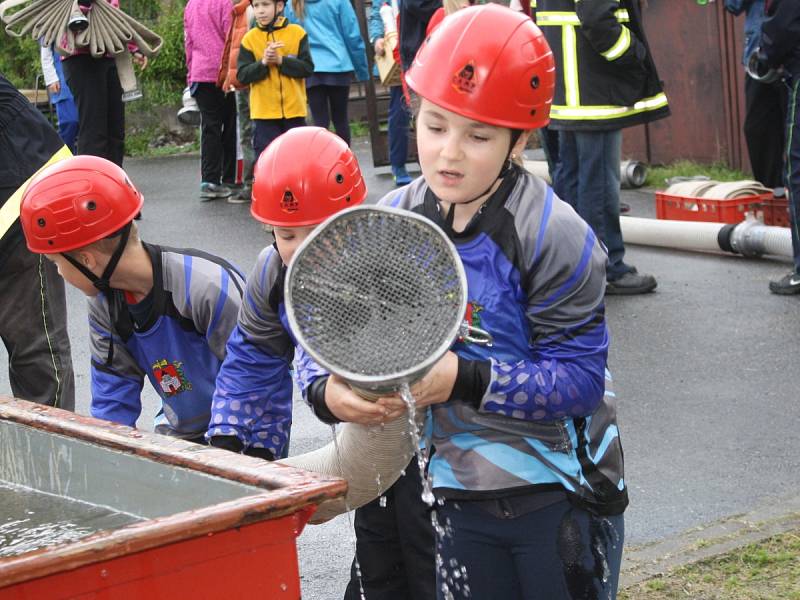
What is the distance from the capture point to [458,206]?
279cm

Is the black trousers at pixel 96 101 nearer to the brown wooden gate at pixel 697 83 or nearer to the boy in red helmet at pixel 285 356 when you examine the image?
the brown wooden gate at pixel 697 83

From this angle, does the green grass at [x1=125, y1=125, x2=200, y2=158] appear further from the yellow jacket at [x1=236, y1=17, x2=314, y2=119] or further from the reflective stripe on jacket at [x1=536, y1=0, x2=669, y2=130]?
the reflective stripe on jacket at [x1=536, y1=0, x2=669, y2=130]

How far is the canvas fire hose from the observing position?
Answer: 7.54 feet

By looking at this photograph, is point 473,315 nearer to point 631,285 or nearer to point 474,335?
point 474,335

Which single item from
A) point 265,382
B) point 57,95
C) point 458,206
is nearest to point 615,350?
point 265,382

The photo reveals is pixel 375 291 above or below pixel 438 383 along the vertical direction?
above

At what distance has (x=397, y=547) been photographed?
354cm

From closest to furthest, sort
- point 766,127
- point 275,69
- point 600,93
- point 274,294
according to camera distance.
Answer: point 274,294
point 600,93
point 766,127
point 275,69

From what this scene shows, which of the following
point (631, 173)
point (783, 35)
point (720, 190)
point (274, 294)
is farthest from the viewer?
point (631, 173)

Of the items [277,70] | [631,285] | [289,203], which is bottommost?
[631,285]

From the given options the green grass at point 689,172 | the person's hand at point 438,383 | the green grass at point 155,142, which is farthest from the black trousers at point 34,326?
the green grass at point 155,142

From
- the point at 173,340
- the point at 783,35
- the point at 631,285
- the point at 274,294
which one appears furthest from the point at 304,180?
the point at 631,285

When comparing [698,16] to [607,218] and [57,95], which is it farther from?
[57,95]

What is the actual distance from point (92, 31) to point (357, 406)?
8.34 meters
